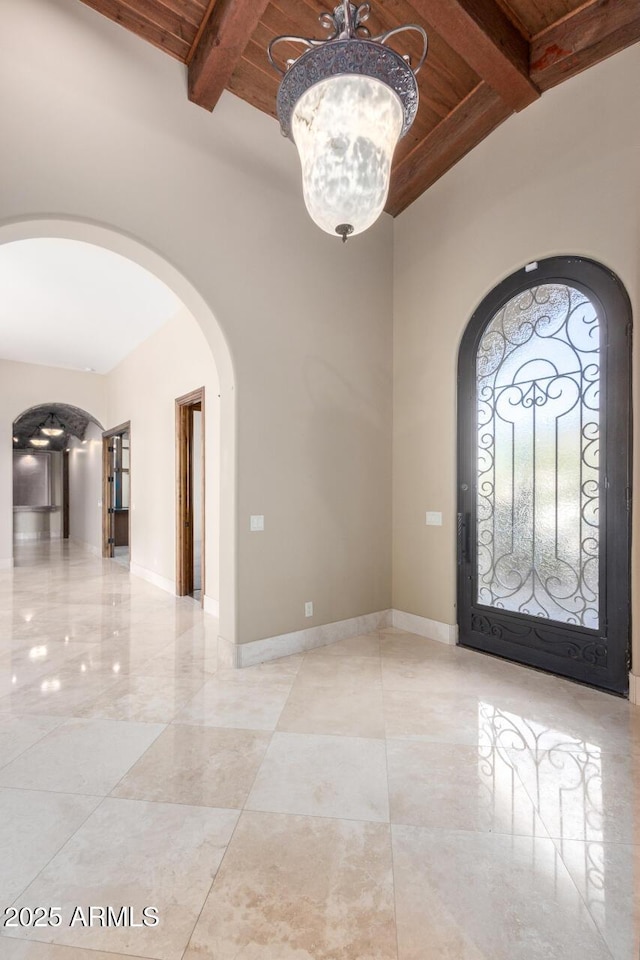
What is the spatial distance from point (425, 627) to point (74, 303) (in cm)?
544

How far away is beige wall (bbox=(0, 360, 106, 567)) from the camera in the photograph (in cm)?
739

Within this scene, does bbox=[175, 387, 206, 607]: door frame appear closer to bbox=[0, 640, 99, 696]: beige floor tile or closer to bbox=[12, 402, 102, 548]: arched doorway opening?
bbox=[0, 640, 99, 696]: beige floor tile

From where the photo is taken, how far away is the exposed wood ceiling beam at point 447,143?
3.27m

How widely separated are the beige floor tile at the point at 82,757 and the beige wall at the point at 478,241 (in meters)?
2.52

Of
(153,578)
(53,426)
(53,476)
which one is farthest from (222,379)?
(53,476)

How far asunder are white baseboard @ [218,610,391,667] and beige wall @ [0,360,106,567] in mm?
6076

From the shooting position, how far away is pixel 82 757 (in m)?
2.12

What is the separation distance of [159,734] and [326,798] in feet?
3.29

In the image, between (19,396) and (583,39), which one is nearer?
(583,39)

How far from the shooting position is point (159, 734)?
232 centimetres

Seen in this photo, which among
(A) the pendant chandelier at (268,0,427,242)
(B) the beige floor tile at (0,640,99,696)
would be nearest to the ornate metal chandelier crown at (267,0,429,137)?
(A) the pendant chandelier at (268,0,427,242)

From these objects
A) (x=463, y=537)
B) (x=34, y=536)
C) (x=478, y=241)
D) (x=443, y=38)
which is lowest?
(x=34, y=536)

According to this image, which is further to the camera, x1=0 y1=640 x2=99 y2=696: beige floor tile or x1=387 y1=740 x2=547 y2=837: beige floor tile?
x1=0 y1=640 x2=99 y2=696: beige floor tile

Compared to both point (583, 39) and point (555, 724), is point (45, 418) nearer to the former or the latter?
point (583, 39)
